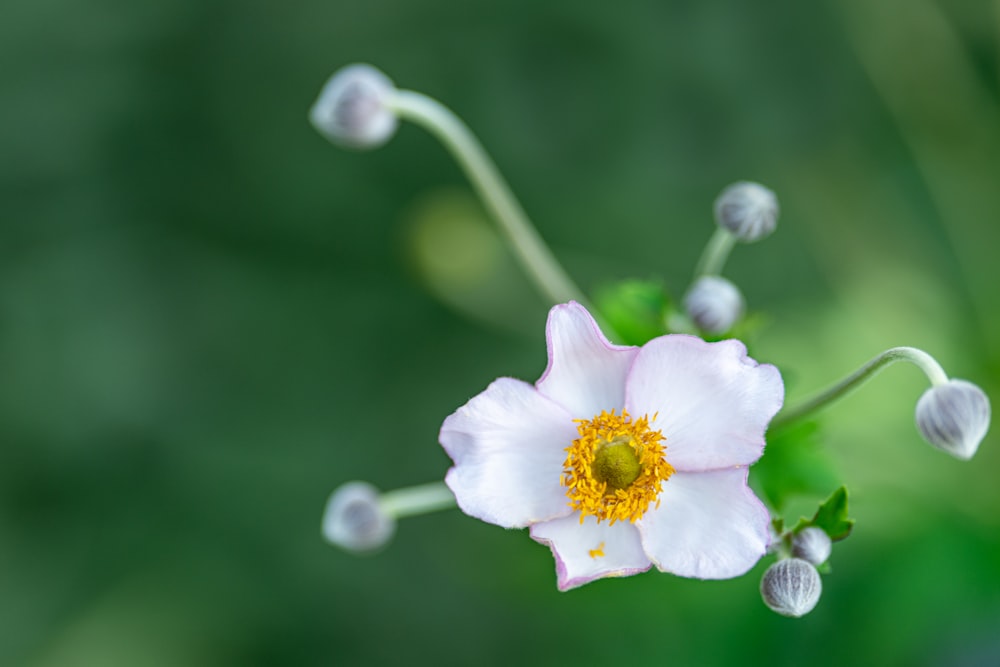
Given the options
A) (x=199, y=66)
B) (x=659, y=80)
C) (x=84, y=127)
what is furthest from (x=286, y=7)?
(x=659, y=80)

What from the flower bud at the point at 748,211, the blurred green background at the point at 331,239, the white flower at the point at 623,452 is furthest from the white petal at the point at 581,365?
the blurred green background at the point at 331,239

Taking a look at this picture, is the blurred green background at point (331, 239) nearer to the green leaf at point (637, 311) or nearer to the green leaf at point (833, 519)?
the green leaf at point (637, 311)

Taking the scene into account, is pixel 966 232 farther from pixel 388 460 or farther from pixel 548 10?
pixel 388 460

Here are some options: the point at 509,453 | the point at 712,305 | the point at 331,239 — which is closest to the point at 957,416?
the point at 712,305

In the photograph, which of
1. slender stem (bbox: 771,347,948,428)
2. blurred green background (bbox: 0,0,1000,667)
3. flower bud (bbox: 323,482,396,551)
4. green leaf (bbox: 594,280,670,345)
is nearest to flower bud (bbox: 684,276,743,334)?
green leaf (bbox: 594,280,670,345)

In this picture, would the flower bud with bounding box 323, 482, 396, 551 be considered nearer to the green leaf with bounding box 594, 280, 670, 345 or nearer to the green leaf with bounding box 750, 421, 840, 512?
the green leaf with bounding box 594, 280, 670, 345

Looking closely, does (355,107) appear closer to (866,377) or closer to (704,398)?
(704,398)
